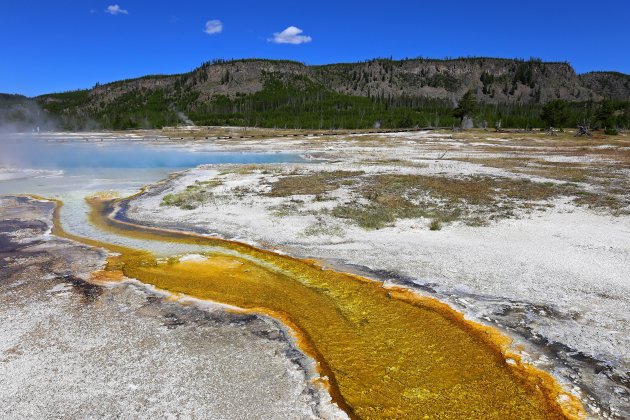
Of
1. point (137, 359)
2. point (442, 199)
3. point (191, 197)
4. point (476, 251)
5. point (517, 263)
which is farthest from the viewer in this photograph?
point (191, 197)

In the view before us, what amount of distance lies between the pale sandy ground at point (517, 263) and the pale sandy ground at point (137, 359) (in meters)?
3.71

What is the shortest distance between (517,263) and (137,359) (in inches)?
345

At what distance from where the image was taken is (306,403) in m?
5.38

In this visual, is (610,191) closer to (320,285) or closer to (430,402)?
(320,285)

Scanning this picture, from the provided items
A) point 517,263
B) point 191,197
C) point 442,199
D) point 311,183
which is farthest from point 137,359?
point 311,183

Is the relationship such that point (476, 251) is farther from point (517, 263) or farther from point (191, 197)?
point (191, 197)

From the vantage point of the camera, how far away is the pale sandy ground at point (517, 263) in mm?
6492

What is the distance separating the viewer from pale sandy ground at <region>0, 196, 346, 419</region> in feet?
17.4

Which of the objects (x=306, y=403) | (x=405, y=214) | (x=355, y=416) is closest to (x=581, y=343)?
(x=355, y=416)

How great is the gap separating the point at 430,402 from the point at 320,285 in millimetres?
4340

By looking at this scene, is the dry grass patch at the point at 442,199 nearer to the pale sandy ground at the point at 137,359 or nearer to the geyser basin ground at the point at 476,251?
the geyser basin ground at the point at 476,251

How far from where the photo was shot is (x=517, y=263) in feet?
34.3

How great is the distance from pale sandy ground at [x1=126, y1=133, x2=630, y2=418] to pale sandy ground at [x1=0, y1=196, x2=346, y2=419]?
371 cm

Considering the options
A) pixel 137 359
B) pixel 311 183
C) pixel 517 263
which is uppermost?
pixel 311 183
